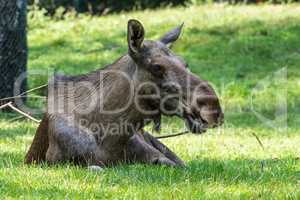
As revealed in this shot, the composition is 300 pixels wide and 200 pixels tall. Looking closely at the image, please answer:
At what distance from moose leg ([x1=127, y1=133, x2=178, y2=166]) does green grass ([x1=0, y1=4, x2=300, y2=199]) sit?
0.27 meters

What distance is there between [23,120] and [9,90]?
1.01m

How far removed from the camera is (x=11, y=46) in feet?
42.6

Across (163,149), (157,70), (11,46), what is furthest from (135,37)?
(11,46)

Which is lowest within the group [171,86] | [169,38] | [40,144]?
[40,144]

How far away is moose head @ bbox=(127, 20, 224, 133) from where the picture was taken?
614cm

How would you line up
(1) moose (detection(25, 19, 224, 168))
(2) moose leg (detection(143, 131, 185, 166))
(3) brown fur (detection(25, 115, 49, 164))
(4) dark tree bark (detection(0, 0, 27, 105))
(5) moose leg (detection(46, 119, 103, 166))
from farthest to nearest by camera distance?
(4) dark tree bark (detection(0, 0, 27, 105)) < (2) moose leg (detection(143, 131, 185, 166)) < (3) brown fur (detection(25, 115, 49, 164)) < (5) moose leg (detection(46, 119, 103, 166)) < (1) moose (detection(25, 19, 224, 168))

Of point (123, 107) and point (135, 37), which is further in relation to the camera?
point (123, 107)

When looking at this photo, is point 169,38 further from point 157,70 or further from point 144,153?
point 144,153

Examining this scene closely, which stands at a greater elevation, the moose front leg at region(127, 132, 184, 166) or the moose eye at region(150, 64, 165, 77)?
the moose eye at region(150, 64, 165, 77)

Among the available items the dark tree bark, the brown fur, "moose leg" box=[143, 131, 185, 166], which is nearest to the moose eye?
"moose leg" box=[143, 131, 185, 166]

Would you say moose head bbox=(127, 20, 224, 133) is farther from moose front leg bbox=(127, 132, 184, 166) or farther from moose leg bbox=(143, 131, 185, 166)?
moose leg bbox=(143, 131, 185, 166)

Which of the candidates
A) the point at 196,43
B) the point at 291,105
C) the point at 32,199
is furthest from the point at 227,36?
the point at 32,199

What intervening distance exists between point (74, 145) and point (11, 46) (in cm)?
665

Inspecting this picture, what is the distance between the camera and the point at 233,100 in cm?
1484
